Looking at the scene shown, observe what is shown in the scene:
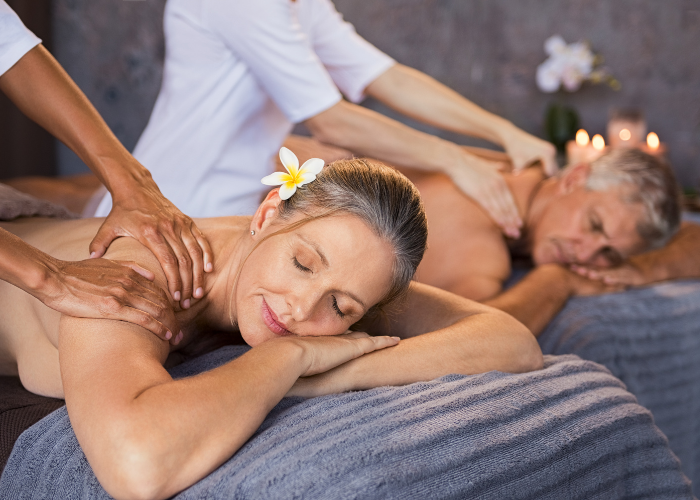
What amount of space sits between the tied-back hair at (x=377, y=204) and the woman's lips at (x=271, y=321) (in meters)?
0.16

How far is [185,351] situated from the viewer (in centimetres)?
138

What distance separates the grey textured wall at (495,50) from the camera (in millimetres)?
3623

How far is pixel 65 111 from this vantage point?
4.55 ft

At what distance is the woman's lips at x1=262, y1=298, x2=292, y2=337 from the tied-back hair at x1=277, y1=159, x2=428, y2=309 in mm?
163

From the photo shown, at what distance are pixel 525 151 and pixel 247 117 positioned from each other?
1.05 m

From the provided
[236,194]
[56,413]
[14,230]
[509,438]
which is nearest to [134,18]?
[236,194]

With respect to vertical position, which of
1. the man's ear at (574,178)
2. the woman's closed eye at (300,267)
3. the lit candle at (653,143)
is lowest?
the lit candle at (653,143)

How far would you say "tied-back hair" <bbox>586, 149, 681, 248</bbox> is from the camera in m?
2.09

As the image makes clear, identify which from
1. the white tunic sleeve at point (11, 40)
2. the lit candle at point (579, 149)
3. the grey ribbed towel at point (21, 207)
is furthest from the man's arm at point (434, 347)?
the lit candle at point (579, 149)

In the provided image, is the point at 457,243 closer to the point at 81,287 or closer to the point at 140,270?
the point at 140,270

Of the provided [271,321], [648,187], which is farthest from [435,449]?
[648,187]

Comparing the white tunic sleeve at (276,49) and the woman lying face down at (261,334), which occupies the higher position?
the white tunic sleeve at (276,49)

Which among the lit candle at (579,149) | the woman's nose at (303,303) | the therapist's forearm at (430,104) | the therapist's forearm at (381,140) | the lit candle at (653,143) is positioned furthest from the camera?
the lit candle at (579,149)

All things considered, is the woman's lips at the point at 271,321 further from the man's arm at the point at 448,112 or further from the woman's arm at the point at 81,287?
the man's arm at the point at 448,112
